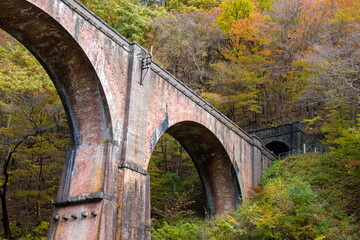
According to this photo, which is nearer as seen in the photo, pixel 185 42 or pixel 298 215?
pixel 298 215

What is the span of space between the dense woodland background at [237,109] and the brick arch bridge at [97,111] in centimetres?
431

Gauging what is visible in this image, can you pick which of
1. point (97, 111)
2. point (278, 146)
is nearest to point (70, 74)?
point (97, 111)

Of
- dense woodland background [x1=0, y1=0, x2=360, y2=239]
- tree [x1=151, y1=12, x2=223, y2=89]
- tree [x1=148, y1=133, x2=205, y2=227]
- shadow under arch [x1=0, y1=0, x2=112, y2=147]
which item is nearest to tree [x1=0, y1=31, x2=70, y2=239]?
dense woodland background [x1=0, y1=0, x2=360, y2=239]

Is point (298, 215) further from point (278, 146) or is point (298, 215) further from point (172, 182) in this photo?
point (278, 146)

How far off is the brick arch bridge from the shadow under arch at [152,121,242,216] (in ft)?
14.7

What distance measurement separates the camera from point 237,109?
2838 centimetres

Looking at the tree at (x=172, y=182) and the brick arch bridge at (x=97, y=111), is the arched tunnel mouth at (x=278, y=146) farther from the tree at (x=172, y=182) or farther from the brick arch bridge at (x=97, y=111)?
the brick arch bridge at (x=97, y=111)

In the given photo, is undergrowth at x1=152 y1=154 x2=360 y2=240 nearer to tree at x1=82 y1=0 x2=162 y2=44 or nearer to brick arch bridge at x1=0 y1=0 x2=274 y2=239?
brick arch bridge at x1=0 y1=0 x2=274 y2=239

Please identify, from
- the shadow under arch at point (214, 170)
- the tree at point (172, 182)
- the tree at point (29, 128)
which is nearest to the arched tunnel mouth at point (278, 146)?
the tree at point (172, 182)

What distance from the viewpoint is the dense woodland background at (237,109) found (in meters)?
14.2

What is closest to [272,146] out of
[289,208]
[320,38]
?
[320,38]

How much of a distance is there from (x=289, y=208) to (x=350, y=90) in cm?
876

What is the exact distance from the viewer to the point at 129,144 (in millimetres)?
11172

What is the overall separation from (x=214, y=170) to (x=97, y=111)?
Answer: 30.4 ft
